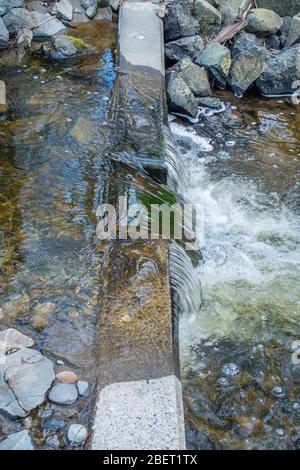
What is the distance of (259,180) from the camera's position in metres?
6.65

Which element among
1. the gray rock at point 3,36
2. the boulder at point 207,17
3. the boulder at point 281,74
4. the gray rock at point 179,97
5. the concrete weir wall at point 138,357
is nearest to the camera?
the concrete weir wall at point 138,357

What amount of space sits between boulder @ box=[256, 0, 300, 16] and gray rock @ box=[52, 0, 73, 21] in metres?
3.42

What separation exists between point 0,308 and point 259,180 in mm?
3913

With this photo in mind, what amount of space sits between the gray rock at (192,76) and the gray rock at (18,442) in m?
6.16

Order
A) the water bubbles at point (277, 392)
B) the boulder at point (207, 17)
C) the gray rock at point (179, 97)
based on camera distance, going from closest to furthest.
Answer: the water bubbles at point (277, 392) → the gray rock at point (179, 97) → the boulder at point (207, 17)

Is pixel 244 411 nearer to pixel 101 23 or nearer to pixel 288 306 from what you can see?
pixel 288 306

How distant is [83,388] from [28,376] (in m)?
0.38

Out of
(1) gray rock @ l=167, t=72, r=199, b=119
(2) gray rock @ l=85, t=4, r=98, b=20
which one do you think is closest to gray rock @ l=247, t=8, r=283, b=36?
(1) gray rock @ l=167, t=72, r=199, b=119

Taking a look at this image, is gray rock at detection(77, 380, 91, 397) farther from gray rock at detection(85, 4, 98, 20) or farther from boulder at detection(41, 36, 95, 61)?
gray rock at detection(85, 4, 98, 20)

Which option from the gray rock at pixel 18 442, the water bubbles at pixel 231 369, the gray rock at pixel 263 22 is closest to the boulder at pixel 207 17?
the gray rock at pixel 263 22

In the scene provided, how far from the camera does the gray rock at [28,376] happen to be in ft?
11.0

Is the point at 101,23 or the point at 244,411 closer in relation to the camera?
the point at 244,411

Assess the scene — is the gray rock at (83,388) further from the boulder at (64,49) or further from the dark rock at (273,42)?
the dark rock at (273,42)
